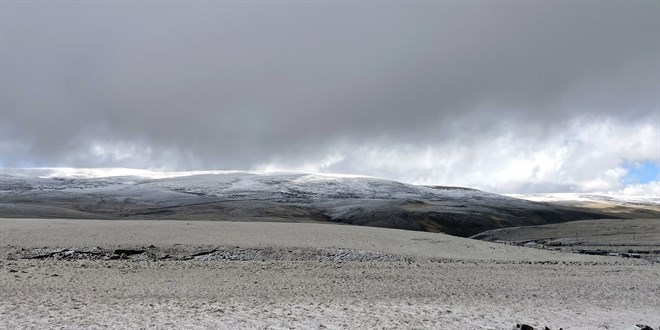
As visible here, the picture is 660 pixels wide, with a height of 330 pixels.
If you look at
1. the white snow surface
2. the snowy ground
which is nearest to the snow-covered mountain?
the white snow surface

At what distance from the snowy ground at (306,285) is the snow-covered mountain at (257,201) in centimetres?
5429

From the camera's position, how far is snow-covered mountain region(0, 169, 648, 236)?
101438 mm

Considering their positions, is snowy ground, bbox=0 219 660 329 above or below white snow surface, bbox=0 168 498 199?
below

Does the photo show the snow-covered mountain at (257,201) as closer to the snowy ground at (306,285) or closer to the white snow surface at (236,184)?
the white snow surface at (236,184)

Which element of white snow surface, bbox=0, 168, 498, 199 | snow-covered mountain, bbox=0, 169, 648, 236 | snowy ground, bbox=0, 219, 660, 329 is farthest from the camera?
white snow surface, bbox=0, 168, 498, 199

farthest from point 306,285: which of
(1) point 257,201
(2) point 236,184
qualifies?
(2) point 236,184

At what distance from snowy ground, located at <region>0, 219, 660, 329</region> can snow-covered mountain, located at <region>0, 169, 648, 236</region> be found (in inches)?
2137

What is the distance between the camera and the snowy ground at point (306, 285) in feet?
46.1

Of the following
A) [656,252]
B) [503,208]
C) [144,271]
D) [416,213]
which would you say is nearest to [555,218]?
[503,208]

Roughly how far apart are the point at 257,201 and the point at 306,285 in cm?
10431

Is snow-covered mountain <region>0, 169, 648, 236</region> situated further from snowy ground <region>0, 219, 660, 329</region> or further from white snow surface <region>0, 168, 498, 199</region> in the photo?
snowy ground <region>0, 219, 660, 329</region>

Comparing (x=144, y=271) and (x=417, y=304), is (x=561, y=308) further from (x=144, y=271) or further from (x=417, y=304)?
(x=144, y=271)

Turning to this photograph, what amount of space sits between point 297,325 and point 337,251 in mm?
16083

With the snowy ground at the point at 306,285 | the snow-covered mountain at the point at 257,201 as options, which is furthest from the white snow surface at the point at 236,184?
the snowy ground at the point at 306,285
